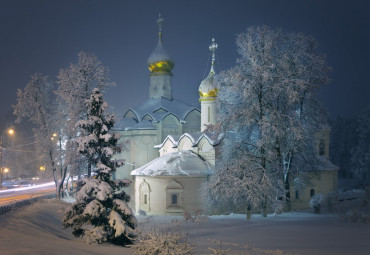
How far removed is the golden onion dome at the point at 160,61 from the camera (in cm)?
3641

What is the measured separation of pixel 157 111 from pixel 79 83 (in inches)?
542

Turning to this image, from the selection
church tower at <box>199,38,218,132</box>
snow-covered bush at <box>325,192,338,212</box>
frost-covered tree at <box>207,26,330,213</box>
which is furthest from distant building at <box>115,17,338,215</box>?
frost-covered tree at <box>207,26,330,213</box>

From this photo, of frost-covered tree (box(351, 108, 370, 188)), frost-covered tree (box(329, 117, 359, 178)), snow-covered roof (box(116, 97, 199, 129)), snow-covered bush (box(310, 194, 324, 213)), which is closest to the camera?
snow-covered bush (box(310, 194, 324, 213))

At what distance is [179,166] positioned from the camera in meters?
22.5

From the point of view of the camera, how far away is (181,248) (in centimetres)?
842

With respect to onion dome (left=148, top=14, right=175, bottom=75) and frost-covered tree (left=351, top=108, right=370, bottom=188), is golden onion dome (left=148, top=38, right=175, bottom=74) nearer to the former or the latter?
onion dome (left=148, top=14, right=175, bottom=75)

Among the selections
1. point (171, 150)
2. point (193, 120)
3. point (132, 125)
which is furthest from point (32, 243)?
point (193, 120)

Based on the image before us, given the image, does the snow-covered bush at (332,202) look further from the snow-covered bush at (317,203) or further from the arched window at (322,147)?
the arched window at (322,147)

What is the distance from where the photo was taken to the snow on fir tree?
34.2 ft

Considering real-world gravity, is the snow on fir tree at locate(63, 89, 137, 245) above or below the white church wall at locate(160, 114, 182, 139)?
below

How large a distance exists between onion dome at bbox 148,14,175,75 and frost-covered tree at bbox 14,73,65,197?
1521 cm

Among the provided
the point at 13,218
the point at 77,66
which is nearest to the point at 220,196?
the point at 13,218

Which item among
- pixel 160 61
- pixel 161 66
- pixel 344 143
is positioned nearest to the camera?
pixel 160 61

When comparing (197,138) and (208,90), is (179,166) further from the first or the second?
(208,90)
